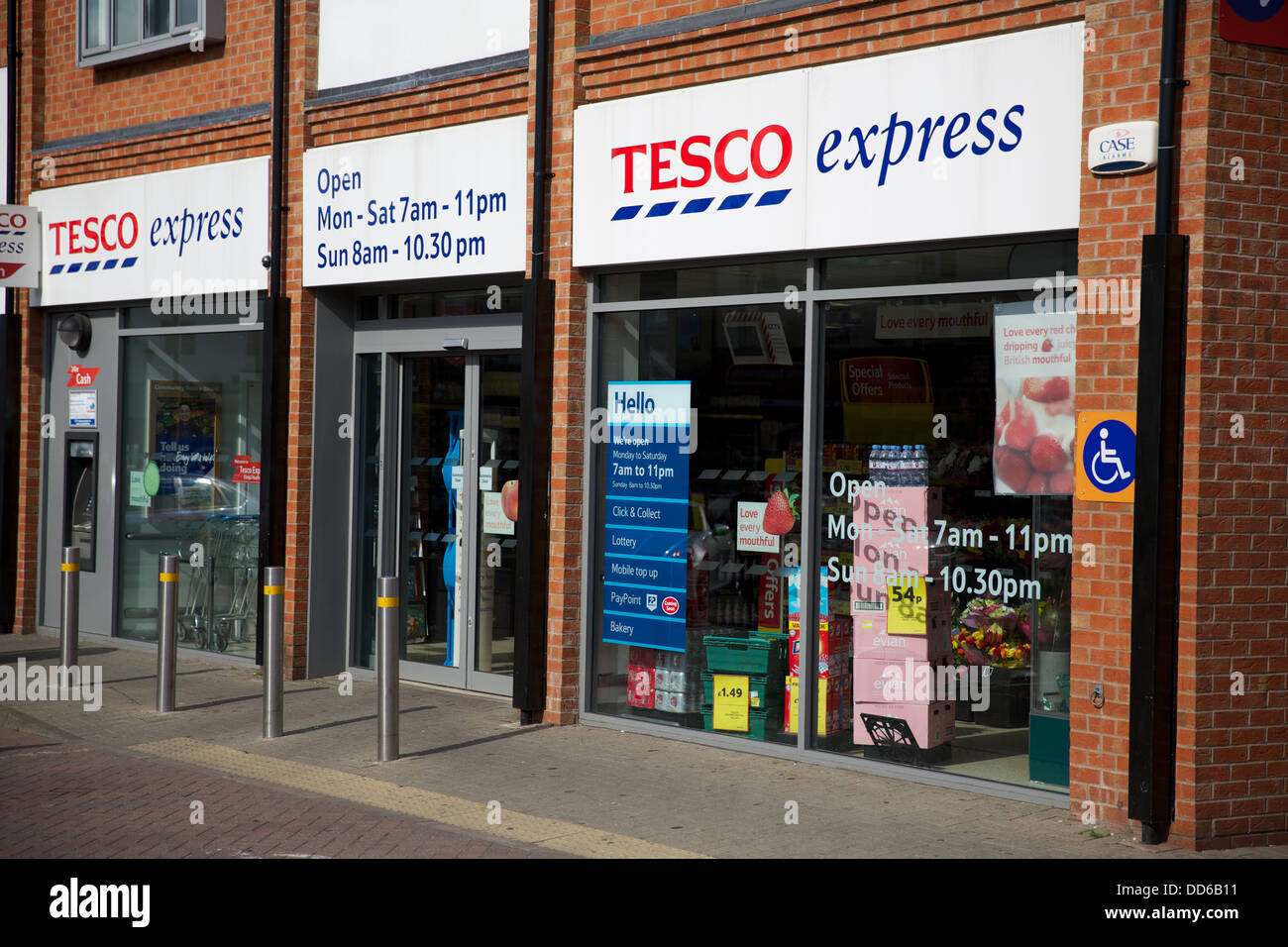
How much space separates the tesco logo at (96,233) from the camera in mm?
13070

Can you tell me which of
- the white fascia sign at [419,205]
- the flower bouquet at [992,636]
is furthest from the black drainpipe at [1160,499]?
the white fascia sign at [419,205]

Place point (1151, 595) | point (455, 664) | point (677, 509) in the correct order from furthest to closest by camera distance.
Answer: point (455, 664) → point (677, 509) → point (1151, 595)

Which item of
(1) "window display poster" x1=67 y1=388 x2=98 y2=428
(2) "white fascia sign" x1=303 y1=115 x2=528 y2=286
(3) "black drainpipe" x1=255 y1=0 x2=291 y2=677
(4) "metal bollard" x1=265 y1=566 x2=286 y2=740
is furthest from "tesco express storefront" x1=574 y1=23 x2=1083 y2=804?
(1) "window display poster" x1=67 y1=388 x2=98 y2=428

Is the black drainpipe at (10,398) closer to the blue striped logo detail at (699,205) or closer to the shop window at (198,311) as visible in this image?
the shop window at (198,311)

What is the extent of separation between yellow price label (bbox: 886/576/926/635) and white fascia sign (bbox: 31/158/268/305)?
21.0 ft

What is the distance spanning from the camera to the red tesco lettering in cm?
850

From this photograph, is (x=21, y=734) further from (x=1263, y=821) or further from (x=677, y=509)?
(x=1263, y=821)

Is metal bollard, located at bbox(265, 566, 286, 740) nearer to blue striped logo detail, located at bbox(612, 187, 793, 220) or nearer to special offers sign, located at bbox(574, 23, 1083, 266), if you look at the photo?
special offers sign, located at bbox(574, 23, 1083, 266)

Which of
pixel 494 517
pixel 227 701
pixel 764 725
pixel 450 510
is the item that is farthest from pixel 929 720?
pixel 227 701

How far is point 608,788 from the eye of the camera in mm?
Answer: 7812

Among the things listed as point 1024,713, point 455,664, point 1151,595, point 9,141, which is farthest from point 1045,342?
point 9,141

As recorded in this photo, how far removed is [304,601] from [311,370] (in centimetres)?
196

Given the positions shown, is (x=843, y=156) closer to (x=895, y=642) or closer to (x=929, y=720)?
(x=895, y=642)

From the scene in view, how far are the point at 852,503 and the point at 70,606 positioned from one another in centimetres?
666
